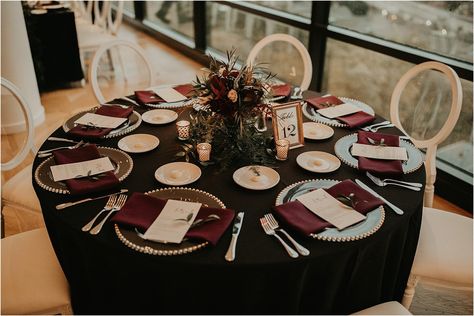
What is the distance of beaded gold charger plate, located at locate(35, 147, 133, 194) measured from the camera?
150cm

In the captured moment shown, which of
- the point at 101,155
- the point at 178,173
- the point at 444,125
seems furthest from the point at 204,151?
the point at 444,125

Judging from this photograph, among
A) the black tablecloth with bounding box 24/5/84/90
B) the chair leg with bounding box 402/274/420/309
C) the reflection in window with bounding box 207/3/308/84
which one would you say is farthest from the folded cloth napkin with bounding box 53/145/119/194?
the black tablecloth with bounding box 24/5/84/90

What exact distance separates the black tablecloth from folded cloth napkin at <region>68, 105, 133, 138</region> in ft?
8.62

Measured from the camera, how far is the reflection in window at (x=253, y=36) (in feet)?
13.5

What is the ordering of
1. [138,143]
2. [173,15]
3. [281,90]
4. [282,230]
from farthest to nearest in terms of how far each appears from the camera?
[173,15], [281,90], [138,143], [282,230]

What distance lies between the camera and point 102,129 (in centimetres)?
189

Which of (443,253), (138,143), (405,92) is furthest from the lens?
(405,92)

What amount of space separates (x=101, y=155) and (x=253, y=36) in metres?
3.28

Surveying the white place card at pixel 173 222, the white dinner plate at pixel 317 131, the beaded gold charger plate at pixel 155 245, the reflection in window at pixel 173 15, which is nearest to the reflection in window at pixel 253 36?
the reflection in window at pixel 173 15

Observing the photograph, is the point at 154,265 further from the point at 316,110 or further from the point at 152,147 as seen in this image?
the point at 316,110

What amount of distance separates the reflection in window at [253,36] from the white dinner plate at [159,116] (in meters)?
1.67

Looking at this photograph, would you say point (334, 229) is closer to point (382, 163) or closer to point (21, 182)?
point (382, 163)

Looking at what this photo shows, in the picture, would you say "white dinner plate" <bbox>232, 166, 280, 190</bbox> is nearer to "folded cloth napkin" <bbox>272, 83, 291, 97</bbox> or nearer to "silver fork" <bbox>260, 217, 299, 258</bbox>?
"silver fork" <bbox>260, 217, 299, 258</bbox>

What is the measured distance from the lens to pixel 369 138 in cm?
181
